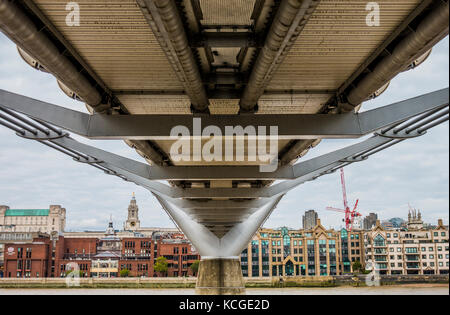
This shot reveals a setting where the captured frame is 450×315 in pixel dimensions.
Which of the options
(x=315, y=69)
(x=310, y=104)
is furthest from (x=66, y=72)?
(x=310, y=104)

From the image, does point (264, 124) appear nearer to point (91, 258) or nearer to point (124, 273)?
point (124, 273)

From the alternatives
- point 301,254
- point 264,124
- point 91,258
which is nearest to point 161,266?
point 91,258

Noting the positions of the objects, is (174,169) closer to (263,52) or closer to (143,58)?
(143,58)

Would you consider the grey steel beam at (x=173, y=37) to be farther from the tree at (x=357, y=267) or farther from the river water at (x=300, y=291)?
the tree at (x=357, y=267)

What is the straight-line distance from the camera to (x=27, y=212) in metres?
192


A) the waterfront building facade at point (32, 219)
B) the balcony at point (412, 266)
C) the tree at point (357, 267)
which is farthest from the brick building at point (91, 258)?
the waterfront building facade at point (32, 219)

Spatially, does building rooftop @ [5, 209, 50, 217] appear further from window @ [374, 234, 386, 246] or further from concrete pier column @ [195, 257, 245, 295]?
concrete pier column @ [195, 257, 245, 295]

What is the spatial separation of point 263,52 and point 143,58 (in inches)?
133

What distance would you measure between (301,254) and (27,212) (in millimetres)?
129567

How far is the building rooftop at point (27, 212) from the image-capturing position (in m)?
191

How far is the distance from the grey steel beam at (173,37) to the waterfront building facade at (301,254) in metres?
85.4

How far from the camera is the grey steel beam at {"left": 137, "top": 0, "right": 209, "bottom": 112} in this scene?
344 inches

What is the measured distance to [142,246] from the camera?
10462cm

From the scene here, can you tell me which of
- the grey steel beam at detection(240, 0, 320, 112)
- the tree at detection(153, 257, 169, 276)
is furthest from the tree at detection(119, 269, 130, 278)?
the grey steel beam at detection(240, 0, 320, 112)
